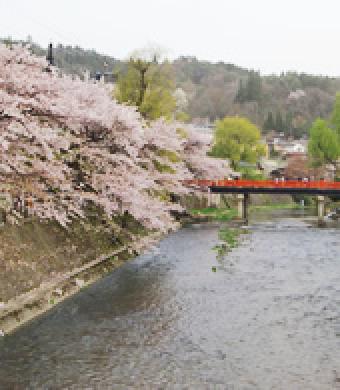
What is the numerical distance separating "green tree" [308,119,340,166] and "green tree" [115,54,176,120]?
32.3m

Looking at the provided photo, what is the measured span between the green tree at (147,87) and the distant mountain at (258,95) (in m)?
96.9

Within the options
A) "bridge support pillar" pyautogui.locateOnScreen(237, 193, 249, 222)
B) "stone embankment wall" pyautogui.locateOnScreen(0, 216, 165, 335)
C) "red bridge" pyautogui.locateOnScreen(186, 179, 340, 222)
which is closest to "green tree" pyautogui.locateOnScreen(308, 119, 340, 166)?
"red bridge" pyautogui.locateOnScreen(186, 179, 340, 222)

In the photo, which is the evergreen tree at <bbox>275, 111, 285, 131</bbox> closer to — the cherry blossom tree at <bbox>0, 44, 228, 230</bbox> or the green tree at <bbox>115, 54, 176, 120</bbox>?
the green tree at <bbox>115, 54, 176, 120</bbox>

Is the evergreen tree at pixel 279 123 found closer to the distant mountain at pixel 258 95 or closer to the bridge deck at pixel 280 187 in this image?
the distant mountain at pixel 258 95

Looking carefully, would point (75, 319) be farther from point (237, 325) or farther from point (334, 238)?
point (334, 238)

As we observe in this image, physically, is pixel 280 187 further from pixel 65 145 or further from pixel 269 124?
pixel 269 124

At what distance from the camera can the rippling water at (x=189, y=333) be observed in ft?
50.7

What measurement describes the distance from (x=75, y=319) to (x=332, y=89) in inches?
6861

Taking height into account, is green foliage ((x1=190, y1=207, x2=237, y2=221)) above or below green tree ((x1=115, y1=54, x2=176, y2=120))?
A: below

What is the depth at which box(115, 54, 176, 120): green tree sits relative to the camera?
47.2m

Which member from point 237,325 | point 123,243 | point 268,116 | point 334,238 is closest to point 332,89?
point 268,116

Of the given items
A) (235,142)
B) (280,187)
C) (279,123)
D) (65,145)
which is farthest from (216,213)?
(279,123)

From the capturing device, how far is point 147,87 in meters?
47.8

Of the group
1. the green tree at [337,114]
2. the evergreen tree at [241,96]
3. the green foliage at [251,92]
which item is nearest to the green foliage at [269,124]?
the green foliage at [251,92]
